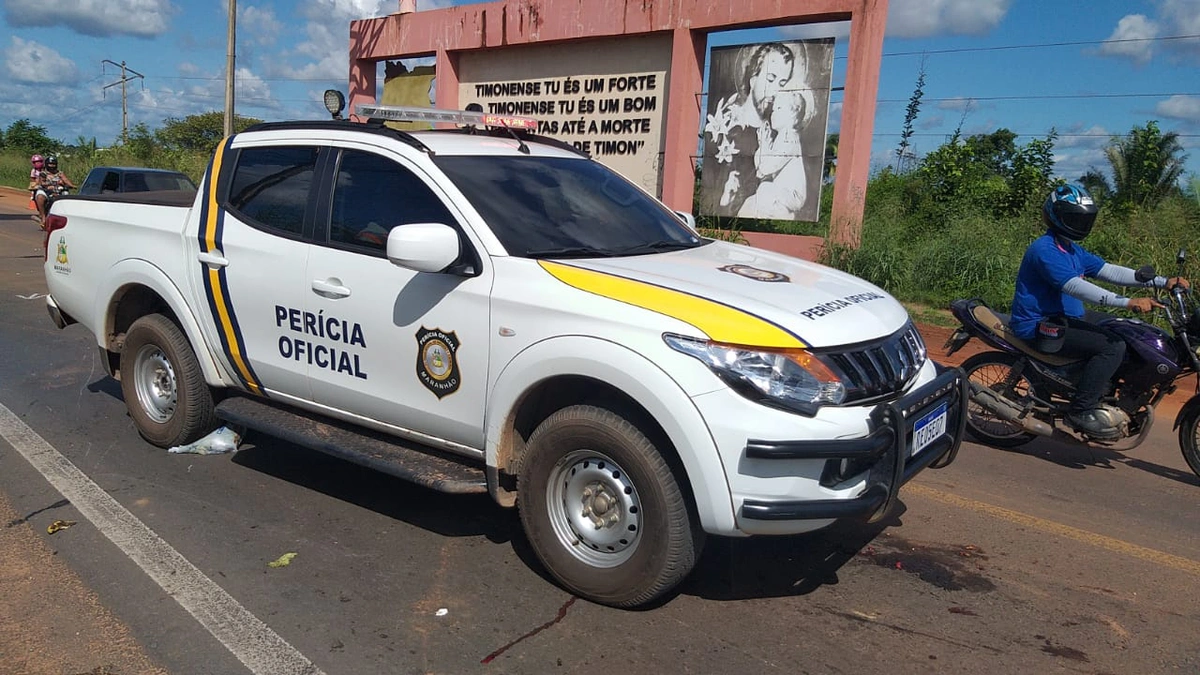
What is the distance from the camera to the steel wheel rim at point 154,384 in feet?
18.3

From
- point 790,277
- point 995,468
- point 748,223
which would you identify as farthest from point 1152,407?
point 748,223

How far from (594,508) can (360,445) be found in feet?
4.42

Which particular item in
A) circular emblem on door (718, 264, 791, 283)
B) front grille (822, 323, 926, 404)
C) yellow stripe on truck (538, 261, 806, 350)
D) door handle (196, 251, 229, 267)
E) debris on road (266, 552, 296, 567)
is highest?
circular emblem on door (718, 264, 791, 283)

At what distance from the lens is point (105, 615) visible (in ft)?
11.7

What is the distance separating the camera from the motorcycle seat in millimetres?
5816

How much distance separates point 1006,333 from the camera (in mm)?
6012

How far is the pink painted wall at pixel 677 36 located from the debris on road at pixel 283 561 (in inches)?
350

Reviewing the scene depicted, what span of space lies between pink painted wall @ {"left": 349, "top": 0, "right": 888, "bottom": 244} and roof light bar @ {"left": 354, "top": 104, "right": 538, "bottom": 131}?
703cm

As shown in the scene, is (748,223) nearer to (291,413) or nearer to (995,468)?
(995,468)

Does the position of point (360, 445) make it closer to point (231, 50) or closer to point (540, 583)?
point (540, 583)

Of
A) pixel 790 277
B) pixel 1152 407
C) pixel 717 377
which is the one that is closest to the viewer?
pixel 717 377

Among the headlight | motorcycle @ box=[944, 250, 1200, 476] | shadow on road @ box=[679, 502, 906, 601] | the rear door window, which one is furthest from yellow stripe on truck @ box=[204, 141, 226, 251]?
motorcycle @ box=[944, 250, 1200, 476]

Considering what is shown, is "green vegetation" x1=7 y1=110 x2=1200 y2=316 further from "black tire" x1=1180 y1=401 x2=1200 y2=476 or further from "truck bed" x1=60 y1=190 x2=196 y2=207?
"truck bed" x1=60 y1=190 x2=196 y2=207

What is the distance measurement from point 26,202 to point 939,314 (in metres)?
31.7
